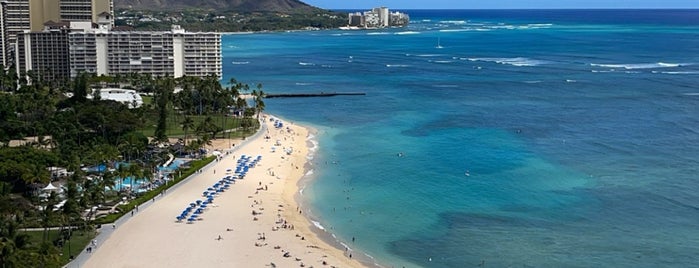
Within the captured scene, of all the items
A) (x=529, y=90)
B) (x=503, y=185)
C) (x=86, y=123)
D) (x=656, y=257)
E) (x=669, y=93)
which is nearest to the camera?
(x=656, y=257)

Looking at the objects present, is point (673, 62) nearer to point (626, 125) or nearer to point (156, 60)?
point (626, 125)

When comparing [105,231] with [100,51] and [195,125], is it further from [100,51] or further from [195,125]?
[100,51]

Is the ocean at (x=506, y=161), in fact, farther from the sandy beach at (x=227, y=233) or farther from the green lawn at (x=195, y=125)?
the green lawn at (x=195, y=125)

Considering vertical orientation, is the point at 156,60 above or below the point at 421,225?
above

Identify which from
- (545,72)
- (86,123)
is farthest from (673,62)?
(86,123)

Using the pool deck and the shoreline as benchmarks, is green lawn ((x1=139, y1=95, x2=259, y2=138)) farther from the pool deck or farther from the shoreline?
the pool deck

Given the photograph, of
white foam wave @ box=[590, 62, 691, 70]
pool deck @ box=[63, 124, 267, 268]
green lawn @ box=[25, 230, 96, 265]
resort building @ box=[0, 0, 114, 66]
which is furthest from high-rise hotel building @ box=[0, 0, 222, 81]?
green lawn @ box=[25, 230, 96, 265]

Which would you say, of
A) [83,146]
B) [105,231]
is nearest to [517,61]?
[83,146]
